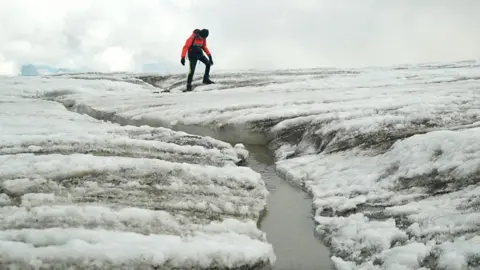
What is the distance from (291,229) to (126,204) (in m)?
2.32

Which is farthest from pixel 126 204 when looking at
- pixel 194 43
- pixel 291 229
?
pixel 194 43

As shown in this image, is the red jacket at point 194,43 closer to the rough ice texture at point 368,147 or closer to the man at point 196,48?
the man at point 196,48

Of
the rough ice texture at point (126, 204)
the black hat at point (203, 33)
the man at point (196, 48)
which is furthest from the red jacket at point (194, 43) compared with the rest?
the rough ice texture at point (126, 204)

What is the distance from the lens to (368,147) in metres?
8.55

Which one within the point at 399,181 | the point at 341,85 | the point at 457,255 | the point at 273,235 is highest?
the point at 341,85

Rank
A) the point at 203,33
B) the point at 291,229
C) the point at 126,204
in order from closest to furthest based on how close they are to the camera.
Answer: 1. the point at 126,204
2. the point at 291,229
3. the point at 203,33

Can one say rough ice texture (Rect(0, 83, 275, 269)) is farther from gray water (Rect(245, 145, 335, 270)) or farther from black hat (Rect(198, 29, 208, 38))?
black hat (Rect(198, 29, 208, 38))

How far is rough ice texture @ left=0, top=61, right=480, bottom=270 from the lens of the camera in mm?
5148

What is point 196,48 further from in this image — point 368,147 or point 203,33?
point 368,147

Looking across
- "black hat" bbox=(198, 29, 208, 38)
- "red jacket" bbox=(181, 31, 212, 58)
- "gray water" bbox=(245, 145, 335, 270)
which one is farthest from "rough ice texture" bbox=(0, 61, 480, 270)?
"black hat" bbox=(198, 29, 208, 38)

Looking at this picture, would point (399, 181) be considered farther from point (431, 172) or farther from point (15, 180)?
point (15, 180)

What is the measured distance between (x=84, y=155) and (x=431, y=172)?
5518mm

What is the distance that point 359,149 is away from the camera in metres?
8.62

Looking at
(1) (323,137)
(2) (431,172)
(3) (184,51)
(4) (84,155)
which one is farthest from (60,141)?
(3) (184,51)
